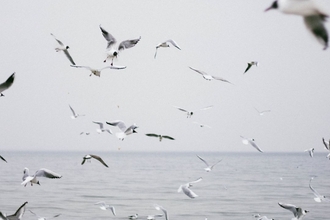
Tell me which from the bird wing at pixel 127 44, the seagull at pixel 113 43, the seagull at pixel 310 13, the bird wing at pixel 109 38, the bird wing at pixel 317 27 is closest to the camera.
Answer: the seagull at pixel 310 13

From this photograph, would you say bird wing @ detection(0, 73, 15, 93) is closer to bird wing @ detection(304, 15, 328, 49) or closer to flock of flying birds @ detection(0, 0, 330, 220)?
flock of flying birds @ detection(0, 0, 330, 220)

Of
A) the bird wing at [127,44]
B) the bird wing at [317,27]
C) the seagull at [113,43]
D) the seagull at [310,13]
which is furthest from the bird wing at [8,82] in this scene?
the bird wing at [317,27]

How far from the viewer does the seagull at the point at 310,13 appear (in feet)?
9.03

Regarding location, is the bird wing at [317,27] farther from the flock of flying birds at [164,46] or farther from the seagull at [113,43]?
the seagull at [113,43]

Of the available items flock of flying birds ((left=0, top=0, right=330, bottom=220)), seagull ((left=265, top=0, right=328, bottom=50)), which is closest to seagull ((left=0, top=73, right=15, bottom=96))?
flock of flying birds ((left=0, top=0, right=330, bottom=220))

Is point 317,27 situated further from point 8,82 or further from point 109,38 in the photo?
point 109,38

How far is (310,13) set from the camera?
2807 millimetres

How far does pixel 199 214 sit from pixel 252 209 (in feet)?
9.47

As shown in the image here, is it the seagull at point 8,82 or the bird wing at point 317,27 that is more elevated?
the seagull at point 8,82

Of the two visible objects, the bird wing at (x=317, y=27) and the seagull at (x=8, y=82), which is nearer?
the bird wing at (x=317, y=27)

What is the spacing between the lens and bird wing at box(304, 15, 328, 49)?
2.88 meters

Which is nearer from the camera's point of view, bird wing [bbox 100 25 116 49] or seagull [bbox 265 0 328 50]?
seagull [bbox 265 0 328 50]

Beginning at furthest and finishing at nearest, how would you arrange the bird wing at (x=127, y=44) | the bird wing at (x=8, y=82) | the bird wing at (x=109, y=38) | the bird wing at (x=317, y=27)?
the bird wing at (x=109, y=38) < the bird wing at (x=127, y=44) < the bird wing at (x=8, y=82) < the bird wing at (x=317, y=27)

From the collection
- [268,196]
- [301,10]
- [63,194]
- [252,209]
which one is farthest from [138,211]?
[301,10]
